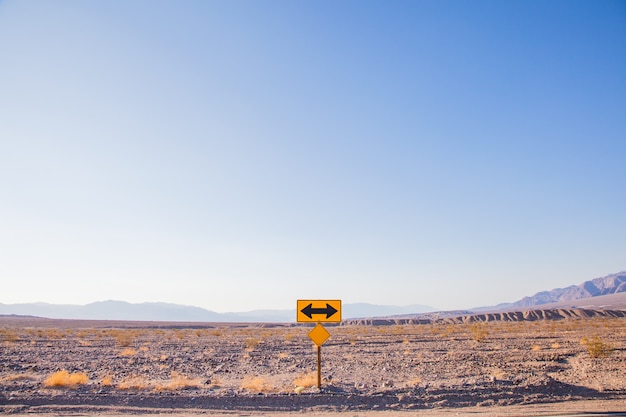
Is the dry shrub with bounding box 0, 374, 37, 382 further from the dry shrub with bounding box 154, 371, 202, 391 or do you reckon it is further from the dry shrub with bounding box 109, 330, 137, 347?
the dry shrub with bounding box 109, 330, 137, 347

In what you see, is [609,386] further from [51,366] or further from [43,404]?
[51,366]

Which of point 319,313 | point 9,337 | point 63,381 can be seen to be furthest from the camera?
point 9,337

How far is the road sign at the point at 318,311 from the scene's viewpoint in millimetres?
12500

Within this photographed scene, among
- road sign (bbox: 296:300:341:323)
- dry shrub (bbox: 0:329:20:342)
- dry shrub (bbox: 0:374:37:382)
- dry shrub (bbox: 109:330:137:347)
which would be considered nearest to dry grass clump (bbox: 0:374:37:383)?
dry shrub (bbox: 0:374:37:382)

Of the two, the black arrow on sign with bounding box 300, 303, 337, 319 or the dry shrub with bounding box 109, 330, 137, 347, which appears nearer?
the black arrow on sign with bounding box 300, 303, 337, 319

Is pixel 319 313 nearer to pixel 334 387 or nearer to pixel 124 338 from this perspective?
pixel 334 387

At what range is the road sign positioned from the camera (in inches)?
492

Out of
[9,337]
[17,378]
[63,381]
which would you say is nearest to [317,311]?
[63,381]

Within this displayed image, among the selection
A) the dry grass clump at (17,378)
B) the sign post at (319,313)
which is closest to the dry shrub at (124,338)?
the dry grass clump at (17,378)

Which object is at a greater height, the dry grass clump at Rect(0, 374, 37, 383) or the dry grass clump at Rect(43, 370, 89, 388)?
the dry grass clump at Rect(43, 370, 89, 388)

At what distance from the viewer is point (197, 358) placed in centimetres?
2373

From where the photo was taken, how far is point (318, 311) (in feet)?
41.3

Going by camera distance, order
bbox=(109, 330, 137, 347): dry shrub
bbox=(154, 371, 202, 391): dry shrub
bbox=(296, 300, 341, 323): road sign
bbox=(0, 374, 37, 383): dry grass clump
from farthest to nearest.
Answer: bbox=(109, 330, 137, 347): dry shrub < bbox=(0, 374, 37, 383): dry grass clump < bbox=(154, 371, 202, 391): dry shrub < bbox=(296, 300, 341, 323): road sign

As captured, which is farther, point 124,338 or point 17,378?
point 124,338
